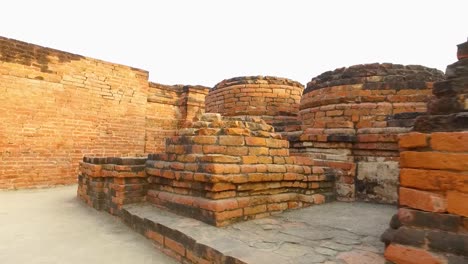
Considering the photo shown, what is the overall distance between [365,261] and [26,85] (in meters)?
7.39

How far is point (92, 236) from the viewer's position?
294 cm

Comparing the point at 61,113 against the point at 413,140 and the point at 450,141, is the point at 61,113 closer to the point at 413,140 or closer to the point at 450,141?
the point at 413,140

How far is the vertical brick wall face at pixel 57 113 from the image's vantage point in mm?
6199

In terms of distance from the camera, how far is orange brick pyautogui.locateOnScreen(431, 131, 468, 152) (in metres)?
1.48

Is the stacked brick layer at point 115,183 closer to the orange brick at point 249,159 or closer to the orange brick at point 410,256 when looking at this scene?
the orange brick at point 249,159

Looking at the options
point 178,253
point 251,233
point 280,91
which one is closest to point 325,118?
point 280,91

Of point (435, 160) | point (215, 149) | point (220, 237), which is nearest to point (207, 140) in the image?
point (215, 149)

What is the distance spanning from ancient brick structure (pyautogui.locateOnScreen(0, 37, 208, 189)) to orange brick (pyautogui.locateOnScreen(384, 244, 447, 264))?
23.4 feet

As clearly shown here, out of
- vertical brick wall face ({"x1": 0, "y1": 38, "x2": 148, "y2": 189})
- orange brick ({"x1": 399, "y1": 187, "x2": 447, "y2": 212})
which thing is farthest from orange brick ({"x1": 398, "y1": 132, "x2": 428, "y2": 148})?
vertical brick wall face ({"x1": 0, "y1": 38, "x2": 148, "y2": 189})

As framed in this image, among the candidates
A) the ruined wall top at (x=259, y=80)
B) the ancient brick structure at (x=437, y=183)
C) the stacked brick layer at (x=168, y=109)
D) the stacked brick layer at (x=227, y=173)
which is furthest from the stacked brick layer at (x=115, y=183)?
the stacked brick layer at (x=168, y=109)

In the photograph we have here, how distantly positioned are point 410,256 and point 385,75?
11.7 ft

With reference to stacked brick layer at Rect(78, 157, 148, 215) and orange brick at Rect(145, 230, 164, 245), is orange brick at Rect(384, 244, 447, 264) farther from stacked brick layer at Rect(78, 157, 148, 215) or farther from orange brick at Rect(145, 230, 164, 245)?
stacked brick layer at Rect(78, 157, 148, 215)


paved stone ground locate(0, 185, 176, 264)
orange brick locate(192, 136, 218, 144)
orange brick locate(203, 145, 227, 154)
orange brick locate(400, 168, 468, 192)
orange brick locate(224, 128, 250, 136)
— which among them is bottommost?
paved stone ground locate(0, 185, 176, 264)

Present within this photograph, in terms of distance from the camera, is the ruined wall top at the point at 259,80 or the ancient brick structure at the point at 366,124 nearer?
Answer: the ancient brick structure at the point at 366,124
